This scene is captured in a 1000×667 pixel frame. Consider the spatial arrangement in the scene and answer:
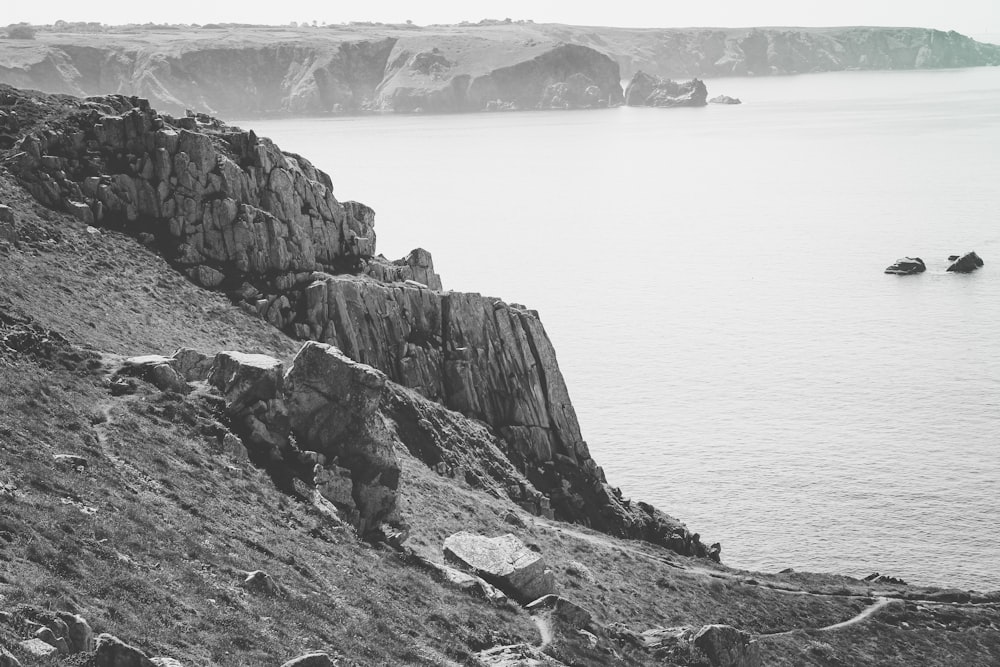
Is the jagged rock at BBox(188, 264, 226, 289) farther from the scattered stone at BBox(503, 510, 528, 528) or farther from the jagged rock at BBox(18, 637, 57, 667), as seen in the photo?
the jagged rock at BBox(18, 637, 57, 667)

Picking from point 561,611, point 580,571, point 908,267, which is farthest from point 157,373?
point 908,267

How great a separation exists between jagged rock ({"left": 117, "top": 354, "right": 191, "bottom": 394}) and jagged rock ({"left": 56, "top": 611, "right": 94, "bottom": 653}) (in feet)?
60.7

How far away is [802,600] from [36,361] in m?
37.5

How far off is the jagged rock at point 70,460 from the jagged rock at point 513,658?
12.5 metres

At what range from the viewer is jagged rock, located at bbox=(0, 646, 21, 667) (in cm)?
1889

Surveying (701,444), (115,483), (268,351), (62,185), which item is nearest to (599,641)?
(115,483)

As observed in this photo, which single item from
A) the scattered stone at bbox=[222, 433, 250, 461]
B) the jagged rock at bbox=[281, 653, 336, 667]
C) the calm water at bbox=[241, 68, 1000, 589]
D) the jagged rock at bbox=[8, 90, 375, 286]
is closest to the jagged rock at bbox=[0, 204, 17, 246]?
the jagged rock at bbox=[8, 90, 375, 286]

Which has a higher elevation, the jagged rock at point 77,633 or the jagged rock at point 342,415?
the jagged rock at point 77,633

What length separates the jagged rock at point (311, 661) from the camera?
24250 millimetres

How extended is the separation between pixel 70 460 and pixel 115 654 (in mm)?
11831

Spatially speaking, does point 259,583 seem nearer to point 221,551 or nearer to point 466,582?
point 221,551

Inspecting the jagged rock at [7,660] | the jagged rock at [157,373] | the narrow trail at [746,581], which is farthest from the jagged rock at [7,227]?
the jagged rock at [7,660]

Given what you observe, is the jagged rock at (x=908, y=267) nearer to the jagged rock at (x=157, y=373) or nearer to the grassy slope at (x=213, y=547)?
the grassy slope at (x=213, y=547)

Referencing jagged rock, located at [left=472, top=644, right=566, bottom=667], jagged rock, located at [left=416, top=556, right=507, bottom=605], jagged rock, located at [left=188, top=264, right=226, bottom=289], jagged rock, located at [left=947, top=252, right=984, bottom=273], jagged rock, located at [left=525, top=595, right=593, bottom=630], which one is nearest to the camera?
jagged rock, located at [left=472, top=644, right=566, bottom=667]
